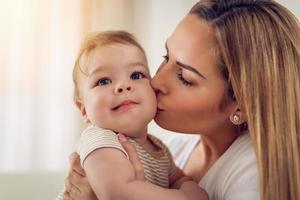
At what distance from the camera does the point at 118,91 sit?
139 centimetres

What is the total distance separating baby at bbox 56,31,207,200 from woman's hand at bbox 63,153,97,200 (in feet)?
0.33

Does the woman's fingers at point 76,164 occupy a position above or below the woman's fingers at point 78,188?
above

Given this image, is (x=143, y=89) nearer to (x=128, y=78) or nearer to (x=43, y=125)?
(x=128, y=78)

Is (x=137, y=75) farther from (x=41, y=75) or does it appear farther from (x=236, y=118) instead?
(x=41, y=75)

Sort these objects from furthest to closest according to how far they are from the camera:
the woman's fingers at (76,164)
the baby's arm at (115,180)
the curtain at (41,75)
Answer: the curtain at (41,75), the woman's fingers at (76,164), the baby's arm at (115,180)

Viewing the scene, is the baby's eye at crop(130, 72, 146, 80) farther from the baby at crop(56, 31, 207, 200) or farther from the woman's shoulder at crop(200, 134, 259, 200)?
the woman's shoulder at crop(200, 134, 259, 200)

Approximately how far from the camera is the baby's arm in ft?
4.16

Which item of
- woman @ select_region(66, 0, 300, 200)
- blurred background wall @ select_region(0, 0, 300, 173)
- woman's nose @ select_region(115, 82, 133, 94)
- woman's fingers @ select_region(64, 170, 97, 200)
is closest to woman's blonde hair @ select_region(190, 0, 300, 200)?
woman @ select_region(66, 0, 300, 200)

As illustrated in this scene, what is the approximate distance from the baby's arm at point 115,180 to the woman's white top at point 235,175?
0.47 feet

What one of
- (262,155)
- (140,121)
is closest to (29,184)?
(140,121)

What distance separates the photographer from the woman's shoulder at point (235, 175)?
4.37 ft

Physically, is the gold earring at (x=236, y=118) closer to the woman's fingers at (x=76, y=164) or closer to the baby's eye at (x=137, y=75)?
the baby's eye at (x=137, y=75)

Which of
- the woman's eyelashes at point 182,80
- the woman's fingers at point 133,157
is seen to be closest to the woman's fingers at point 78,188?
the woman's fingers at point 133,157

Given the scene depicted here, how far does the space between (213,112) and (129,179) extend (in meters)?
0.35
